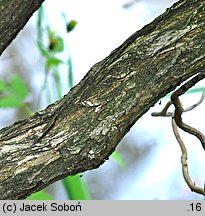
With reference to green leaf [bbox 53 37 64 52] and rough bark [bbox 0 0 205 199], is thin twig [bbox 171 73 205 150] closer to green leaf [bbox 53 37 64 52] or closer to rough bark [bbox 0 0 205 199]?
rough bark [bbox 0 0 205 199]

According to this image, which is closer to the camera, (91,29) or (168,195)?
(168,195)

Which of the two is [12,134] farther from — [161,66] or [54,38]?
[54,38]

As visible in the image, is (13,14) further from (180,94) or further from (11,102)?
(11,102)

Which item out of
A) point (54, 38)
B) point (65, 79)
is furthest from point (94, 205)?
point (65, 79)

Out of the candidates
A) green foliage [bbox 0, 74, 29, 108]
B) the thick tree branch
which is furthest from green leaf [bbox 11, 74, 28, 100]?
the thick tree branch

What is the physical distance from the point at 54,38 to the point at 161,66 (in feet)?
2.07

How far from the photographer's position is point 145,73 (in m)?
0.59

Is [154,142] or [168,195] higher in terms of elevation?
[154,142]

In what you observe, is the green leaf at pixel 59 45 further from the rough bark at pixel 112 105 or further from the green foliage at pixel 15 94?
the rough bark at pixel 112 105

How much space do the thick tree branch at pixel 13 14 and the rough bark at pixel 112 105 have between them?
0.18 meters

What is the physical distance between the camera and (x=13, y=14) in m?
0.74

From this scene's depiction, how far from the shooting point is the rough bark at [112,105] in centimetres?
58

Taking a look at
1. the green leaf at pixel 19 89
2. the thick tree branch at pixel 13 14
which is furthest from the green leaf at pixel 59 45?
the thick tree branch at pixel 13 14

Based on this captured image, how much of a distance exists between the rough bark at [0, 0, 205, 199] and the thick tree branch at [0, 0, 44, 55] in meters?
0.18
